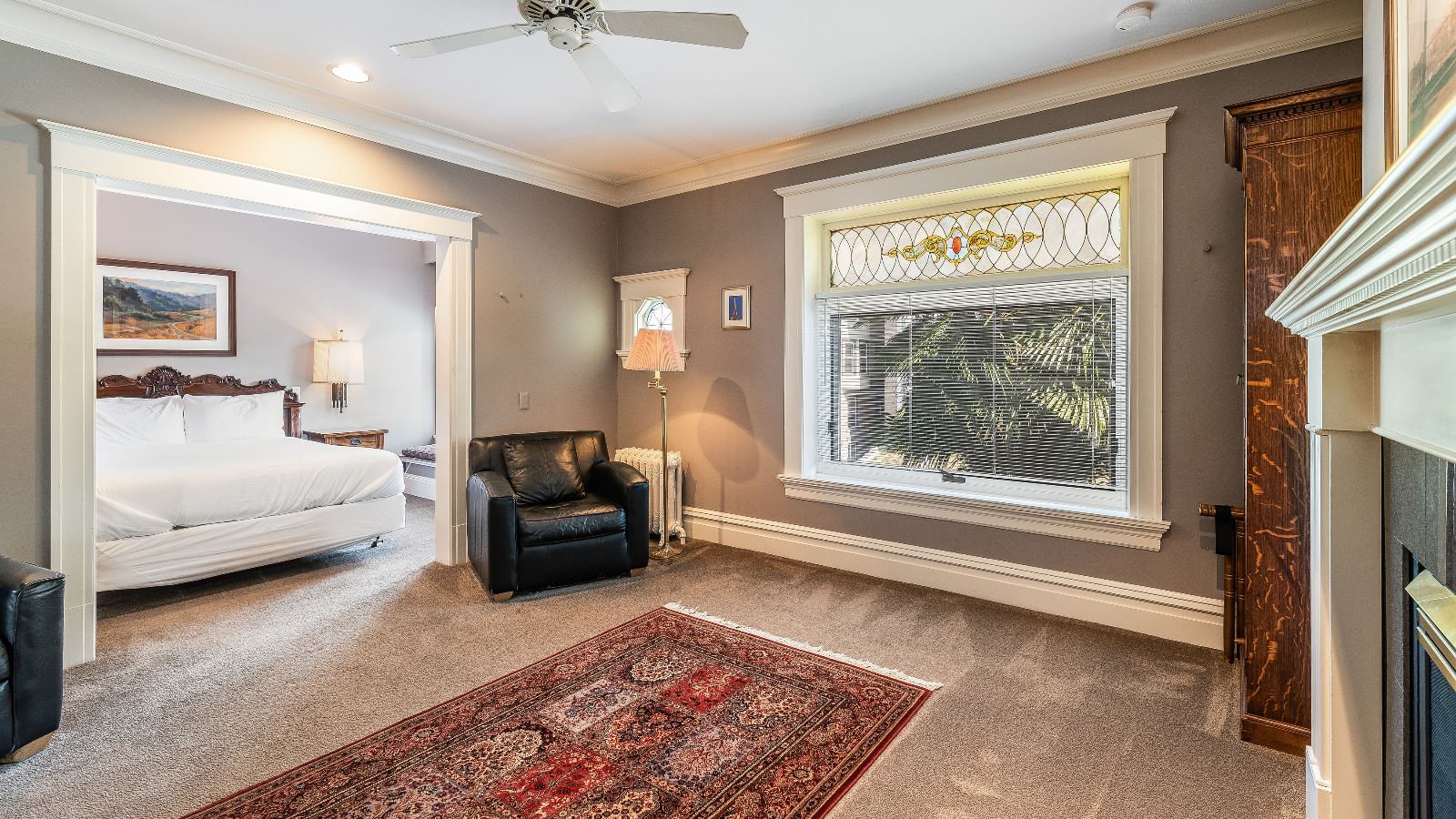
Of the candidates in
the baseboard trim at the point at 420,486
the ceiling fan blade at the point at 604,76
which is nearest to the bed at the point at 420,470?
the baseboard trim at the point at 420,486

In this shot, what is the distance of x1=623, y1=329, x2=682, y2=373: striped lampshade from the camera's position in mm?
4363

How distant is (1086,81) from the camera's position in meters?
3.16

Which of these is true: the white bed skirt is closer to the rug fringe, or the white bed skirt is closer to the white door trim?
the white door trim

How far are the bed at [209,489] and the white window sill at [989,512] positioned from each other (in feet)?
9.21

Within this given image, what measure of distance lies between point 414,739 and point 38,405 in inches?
87.0

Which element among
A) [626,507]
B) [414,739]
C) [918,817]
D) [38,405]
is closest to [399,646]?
[414,739]

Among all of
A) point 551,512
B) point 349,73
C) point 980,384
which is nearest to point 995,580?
point 980,384

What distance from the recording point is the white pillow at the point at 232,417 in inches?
208

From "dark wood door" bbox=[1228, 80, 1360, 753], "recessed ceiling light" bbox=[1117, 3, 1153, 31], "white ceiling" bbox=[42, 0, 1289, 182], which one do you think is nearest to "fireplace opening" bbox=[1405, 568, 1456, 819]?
"dark wood door" bbox=[1228, 80, 1360, 753]

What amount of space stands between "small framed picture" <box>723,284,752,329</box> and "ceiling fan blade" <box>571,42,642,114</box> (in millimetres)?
1808

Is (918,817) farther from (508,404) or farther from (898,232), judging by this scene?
(508,404)

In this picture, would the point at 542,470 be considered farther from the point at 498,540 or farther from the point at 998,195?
the point at 998,195

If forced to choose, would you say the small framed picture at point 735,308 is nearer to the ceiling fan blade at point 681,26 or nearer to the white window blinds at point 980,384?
the white window blinds at point 980,384

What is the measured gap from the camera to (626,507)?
12.9 feet
